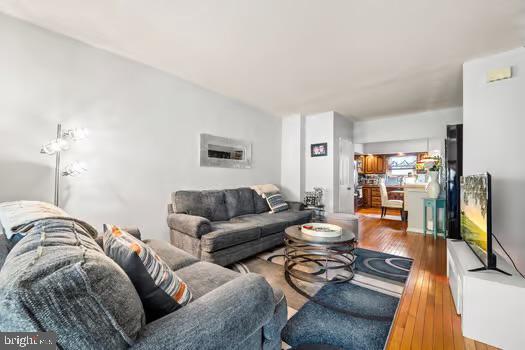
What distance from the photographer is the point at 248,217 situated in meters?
3.53

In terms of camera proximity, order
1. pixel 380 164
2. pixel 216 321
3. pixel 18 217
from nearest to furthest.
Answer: pixel 216 321 < pixel 18 217 < pixel 380 164

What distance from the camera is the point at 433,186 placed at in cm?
430

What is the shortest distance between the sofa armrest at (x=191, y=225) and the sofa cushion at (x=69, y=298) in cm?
180

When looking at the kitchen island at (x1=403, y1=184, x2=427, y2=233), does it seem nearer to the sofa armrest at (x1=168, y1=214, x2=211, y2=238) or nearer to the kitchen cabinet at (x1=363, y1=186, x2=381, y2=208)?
the kitchen cabinet at (x1=363, y1=186, x2=381, y2=208)

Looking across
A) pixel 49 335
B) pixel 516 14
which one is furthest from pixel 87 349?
pixel 516 14

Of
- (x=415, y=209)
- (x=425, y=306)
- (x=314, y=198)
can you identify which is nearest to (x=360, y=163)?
(x=415, y=209)

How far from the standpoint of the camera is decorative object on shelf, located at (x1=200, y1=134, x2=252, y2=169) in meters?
3.58

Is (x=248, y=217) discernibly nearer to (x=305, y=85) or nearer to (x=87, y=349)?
(x=305, y=85)

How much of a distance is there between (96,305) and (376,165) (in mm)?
9209

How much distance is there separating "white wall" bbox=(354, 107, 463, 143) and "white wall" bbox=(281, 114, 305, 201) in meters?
1.77

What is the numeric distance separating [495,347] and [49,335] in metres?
2.45

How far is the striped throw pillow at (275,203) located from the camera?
3984 millimetres

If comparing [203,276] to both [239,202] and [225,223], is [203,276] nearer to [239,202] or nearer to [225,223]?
[225,223]

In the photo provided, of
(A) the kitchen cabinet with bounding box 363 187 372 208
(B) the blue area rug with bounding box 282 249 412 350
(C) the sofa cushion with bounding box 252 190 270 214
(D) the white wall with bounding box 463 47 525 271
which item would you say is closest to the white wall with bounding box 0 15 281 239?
(C) the sofa cushion with bounding box 252 190 270 214
